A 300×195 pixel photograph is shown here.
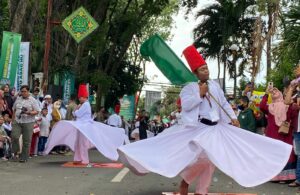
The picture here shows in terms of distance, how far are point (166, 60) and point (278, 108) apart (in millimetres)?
3302

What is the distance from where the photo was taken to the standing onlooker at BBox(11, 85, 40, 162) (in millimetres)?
14289

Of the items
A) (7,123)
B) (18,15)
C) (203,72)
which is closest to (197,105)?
(203,72)

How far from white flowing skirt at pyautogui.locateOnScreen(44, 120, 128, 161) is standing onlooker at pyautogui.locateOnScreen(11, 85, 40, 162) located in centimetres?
59

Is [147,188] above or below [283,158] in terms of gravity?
below

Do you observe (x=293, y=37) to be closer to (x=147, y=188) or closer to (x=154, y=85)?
(x=147, y=188)

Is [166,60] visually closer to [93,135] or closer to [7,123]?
[93,135]

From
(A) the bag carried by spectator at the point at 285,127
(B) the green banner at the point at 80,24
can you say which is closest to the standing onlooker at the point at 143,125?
(B) the green banner at the point at 80,24

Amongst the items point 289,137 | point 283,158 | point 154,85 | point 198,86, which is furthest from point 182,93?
point 154,85

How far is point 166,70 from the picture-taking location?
8945mm

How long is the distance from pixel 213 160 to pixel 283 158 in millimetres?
960

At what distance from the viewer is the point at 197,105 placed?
25.3ft

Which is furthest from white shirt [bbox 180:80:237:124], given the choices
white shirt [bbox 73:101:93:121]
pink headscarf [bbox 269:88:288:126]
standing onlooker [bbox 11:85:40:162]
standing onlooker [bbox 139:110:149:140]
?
standing onlooker [bbox 139:110:149:140]

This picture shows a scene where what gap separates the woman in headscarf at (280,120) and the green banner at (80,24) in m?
11.1

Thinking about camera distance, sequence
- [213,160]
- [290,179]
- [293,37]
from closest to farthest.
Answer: [213,160], [290,179], [293,37]
